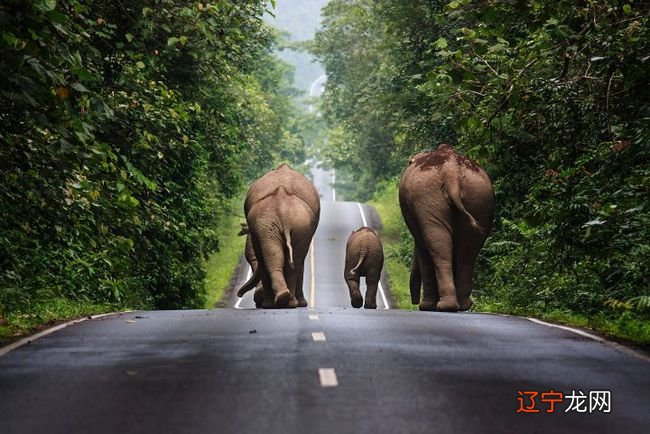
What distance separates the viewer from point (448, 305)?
851 inches

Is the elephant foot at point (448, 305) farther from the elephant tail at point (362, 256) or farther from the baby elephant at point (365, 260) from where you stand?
the elephant tail at point (362, 256)

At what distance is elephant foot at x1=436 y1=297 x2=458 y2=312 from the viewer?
2158 cm

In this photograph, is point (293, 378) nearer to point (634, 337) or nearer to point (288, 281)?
point (634, 337)

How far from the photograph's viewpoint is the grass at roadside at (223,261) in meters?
48.1

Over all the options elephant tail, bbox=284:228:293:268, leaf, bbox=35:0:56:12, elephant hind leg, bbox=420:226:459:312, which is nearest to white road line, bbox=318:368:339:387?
leaf, bbox=35:0:56:12

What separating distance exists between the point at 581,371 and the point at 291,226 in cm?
1271

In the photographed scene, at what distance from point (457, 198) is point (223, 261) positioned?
35.7 m

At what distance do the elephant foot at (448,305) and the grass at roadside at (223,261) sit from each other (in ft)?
68.1

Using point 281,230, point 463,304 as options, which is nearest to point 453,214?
point 463,304

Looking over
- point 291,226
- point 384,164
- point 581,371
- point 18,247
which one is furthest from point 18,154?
point 384,164

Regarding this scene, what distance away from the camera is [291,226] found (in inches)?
907
